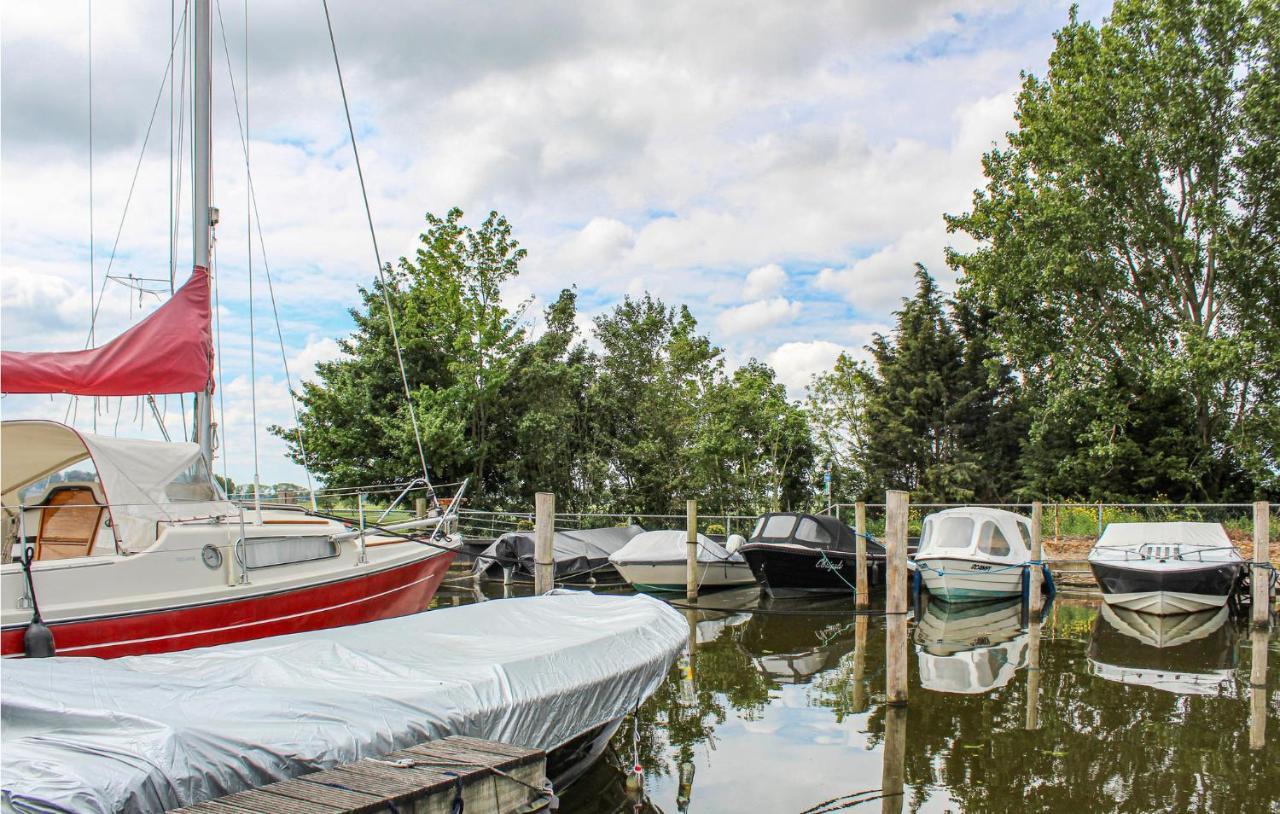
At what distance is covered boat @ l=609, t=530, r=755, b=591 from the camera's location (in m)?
19.2

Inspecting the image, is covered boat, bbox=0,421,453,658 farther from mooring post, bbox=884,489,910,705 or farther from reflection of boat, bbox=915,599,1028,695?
reflection of boat, bbox=915,599,1028,695

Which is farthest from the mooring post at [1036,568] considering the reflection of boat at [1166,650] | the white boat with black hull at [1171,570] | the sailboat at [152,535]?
the sailboat at [152,535]

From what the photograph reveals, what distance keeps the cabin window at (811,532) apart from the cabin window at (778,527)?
204 millimetres

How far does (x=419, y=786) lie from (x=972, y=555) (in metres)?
15.5

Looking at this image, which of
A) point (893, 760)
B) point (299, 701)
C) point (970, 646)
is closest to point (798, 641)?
point (970, 646)

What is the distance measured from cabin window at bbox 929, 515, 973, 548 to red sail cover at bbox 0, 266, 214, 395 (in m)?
14.8

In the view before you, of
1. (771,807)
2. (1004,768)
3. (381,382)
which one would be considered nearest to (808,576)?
(1004,768)

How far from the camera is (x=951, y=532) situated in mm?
18938

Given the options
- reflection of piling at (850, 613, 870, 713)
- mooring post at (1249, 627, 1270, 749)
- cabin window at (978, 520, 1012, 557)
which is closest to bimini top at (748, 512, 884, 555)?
cabin window at (978, 520, 1012, 557)

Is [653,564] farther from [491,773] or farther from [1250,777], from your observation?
[491,773]

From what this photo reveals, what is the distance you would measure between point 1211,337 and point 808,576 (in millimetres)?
15747

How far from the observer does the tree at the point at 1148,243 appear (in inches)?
983

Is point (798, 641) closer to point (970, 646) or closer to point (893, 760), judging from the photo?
point (970, 646)

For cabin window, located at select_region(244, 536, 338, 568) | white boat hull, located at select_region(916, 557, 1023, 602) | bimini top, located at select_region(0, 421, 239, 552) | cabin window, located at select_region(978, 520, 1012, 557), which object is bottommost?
white boat hull, located at select_region(916, 557, 1023, 602)
